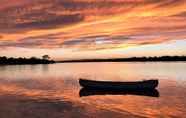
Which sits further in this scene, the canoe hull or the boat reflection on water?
the canoe hull

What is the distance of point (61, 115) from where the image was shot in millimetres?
28031

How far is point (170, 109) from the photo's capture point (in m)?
31.3

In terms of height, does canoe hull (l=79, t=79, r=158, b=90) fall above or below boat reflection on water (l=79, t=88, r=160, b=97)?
above

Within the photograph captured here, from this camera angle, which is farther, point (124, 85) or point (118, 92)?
point (124, 85)

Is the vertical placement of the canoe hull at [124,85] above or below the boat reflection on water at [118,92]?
above

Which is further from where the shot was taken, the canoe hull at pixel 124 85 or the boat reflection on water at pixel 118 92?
the canoe hull at pixel 124 85

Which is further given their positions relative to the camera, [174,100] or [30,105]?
[174,100]

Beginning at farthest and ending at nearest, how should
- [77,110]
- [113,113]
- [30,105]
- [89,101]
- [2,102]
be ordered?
[89,101] → [2,102] → [30,105] → [77,110] → [113,113]

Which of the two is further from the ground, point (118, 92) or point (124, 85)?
point (124, 85)

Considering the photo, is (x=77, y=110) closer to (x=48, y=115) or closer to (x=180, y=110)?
(x=48, y=115)

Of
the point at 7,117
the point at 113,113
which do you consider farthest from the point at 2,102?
the point at 113,113

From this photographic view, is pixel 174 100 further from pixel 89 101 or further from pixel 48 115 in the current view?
pixel 48 115

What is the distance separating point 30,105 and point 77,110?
6146mm

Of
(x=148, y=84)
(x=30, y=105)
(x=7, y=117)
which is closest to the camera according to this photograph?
Answer: (x=7, y=117)
